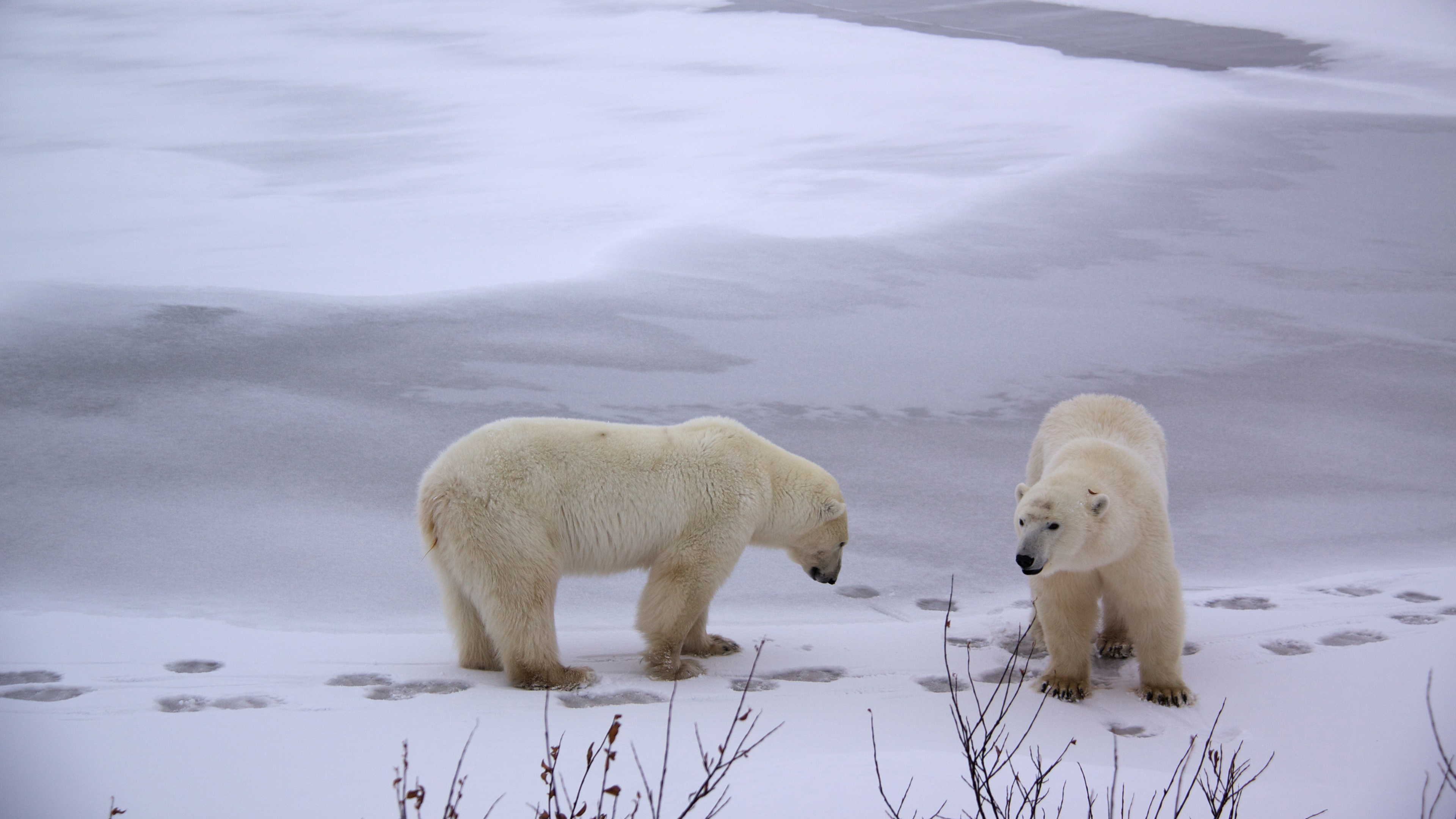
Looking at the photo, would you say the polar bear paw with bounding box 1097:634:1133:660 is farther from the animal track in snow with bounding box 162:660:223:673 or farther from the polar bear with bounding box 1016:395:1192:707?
the animal track in snow with bounding box 162:660:223:673

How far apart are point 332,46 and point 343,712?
1213 centimetres

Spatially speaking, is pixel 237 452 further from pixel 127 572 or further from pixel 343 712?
pixel 343 712

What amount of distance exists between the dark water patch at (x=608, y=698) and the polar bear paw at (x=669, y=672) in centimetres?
14

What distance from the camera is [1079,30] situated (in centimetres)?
1590

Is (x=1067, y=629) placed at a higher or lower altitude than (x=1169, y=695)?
higher

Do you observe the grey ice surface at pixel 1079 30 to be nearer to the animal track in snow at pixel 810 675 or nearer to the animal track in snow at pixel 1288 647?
the animal track in snow at pixel 1288 647

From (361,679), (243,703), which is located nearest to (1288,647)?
(361,679)

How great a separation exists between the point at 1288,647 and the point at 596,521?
236cm

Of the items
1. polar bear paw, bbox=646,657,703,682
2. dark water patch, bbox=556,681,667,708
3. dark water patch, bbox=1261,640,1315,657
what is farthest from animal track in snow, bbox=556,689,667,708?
dark water patch, bbox=1261,640,1315,657

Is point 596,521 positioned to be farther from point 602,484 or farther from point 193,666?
point 193,666

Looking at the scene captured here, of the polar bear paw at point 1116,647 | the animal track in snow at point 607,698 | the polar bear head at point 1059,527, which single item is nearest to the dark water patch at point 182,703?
the animal track in snow at point 607,698

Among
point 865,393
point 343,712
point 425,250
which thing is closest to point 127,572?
point 343,712

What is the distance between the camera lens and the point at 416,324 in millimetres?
6789

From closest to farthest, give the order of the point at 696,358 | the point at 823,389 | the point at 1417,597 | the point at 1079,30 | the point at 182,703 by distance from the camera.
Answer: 1. the point at 182,703
2. the point at 1417,597
3. the point at 823,389
4. the point at 696,358
5. the point at 1079,30
